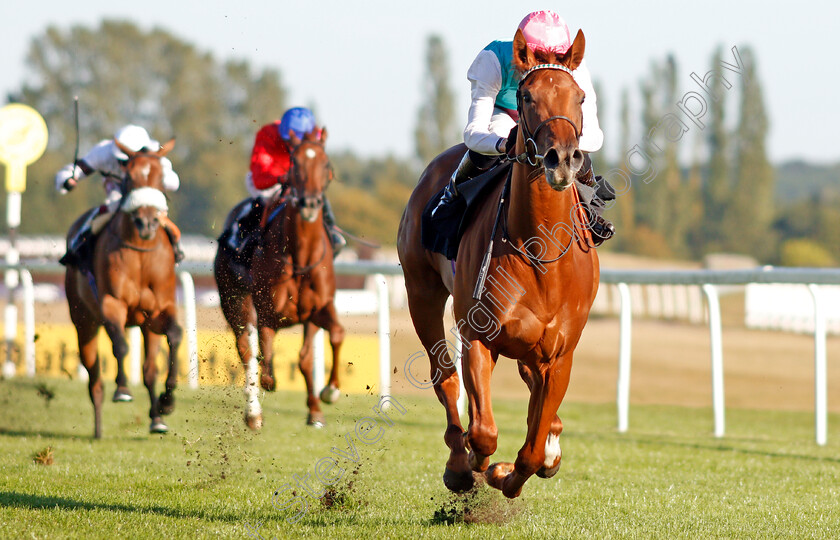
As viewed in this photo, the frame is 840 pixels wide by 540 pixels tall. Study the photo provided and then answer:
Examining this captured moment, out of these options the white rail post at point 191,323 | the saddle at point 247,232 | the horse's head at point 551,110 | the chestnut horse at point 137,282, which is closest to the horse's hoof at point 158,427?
the chestnut horse at point 137,282

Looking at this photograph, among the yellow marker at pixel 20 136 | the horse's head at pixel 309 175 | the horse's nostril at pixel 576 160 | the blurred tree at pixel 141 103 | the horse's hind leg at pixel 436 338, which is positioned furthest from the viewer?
the blurred tree at pixel 141 103

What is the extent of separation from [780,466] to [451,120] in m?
46.7

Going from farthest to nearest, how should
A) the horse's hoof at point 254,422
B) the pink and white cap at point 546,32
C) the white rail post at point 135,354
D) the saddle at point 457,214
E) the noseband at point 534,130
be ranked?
the white rail post at point 135,354, the horse's hoof at point 254,422, the saddle at point 457,214, the pink and white cap at point 546,32, the noseband at point 534,130

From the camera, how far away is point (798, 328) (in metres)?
26.5

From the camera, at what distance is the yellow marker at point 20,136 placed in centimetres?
1270

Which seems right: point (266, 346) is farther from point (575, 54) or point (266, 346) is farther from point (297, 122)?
point (575, 54)

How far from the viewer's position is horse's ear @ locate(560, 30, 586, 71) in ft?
12.7

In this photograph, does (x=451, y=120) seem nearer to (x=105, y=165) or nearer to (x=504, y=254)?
(x=105, y=165)

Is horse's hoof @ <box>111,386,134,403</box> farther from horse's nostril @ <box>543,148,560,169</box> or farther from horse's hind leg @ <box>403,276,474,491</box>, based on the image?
horse's nostril @ <box>543,148,560,169</box>

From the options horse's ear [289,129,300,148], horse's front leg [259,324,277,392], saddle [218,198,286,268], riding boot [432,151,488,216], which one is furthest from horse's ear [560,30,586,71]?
saddle [218,198,286,268]

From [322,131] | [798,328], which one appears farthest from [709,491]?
[798,328]

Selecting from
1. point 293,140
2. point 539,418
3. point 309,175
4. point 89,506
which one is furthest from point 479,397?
point 293,140

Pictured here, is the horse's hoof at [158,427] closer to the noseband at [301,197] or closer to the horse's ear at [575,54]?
the noseband at [301,197]

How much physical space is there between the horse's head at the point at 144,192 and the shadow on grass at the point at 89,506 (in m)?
3.01
